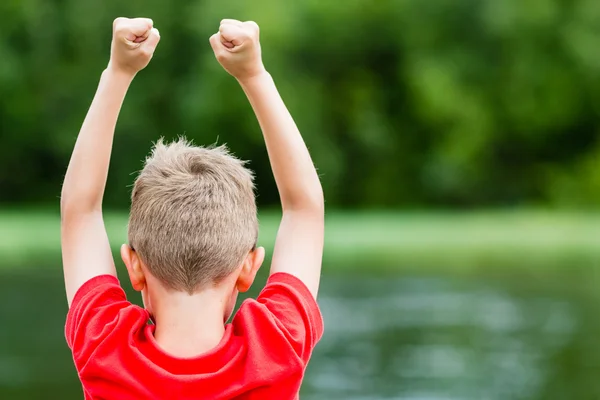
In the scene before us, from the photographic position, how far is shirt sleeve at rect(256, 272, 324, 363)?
1345 millimetres

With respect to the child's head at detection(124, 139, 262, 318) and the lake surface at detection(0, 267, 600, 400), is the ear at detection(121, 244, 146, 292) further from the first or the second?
the lake surface at detection(0, 267, 600, 400)

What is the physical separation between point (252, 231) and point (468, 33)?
26.6 metres

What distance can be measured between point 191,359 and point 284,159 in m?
0.31

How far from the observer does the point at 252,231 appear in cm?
137

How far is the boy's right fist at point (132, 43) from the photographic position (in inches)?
55.2

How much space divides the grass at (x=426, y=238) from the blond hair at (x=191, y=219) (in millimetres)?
11598

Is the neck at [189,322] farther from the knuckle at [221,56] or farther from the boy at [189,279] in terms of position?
the knuckle at [221,56]

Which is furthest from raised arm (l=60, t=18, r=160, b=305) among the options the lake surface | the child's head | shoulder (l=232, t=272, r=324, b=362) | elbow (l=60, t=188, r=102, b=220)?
the lake surface

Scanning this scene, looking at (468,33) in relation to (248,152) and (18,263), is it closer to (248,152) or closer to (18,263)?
(248,152)

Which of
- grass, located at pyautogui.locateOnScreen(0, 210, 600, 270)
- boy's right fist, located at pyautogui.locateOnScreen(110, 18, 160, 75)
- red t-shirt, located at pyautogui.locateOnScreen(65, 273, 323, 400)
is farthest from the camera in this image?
grass, located at pyautogui.locateOnScreen(0, 210, 600, 270)

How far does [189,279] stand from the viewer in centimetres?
132

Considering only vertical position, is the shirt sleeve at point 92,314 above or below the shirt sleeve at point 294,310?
Answer: below

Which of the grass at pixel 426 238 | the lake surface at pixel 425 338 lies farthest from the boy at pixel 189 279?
the grass at pixel 426 238

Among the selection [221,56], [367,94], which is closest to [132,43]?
[221,56]
